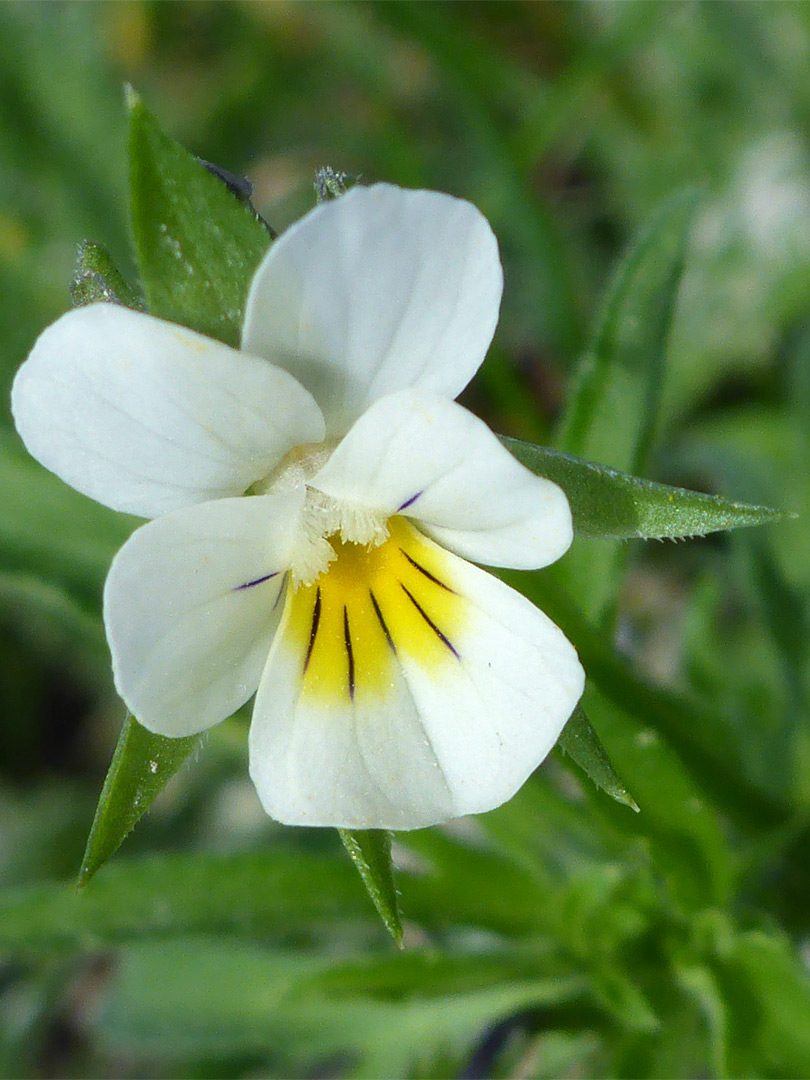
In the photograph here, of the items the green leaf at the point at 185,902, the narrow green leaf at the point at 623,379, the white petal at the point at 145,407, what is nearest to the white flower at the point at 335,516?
the white petal at the point at 145,407

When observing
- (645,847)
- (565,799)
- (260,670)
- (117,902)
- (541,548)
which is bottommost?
(117,902)

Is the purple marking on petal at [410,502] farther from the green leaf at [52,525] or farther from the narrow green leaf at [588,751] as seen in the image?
the green leaf at [52,525]

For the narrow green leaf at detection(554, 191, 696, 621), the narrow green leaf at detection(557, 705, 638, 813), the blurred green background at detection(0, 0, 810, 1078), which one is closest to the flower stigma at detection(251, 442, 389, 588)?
the narrow green leaf at detection(557, 705, 638, 813)

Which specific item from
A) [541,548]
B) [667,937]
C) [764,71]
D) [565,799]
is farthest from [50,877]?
[764,71]

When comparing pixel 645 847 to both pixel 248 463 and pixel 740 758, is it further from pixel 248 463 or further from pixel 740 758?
pixel 248 463

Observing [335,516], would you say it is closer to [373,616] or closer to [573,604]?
[373,616]

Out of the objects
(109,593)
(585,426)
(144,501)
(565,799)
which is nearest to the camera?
(109,593)
